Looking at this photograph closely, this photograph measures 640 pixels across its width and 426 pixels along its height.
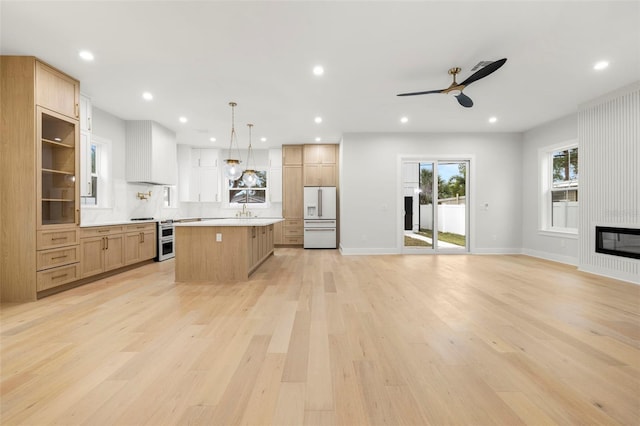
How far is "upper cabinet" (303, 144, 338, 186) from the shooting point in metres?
7.83

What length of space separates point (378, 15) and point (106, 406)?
3.62 m

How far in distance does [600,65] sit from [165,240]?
796cm

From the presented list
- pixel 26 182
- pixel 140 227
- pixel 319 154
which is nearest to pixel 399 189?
pixel 319 154

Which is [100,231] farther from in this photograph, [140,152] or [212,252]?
[140,152]

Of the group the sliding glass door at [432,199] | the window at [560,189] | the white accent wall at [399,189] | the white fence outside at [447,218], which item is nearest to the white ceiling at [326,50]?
the window at [560,189]

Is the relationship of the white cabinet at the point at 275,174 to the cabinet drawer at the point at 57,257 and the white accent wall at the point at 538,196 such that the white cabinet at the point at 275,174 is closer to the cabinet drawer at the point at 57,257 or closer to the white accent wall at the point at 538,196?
the cabinet drawer at the point at 57,257

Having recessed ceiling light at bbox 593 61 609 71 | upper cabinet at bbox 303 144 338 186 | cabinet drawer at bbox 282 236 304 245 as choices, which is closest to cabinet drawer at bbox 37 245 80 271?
cabinet drawer at bbox 282 236 304 245

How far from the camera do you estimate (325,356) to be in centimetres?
199

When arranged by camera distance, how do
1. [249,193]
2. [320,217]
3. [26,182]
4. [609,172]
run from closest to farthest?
[26,182], [609,172], [320,217], [249,193]

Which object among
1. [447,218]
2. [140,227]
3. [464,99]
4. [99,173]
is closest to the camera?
[464,99]

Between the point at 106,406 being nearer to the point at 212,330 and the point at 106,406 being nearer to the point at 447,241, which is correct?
the point at 212,330

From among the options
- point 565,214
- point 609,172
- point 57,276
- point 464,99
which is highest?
point 464,99

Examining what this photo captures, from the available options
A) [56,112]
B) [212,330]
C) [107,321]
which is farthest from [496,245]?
[56,112]

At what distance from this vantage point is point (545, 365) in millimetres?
1882
